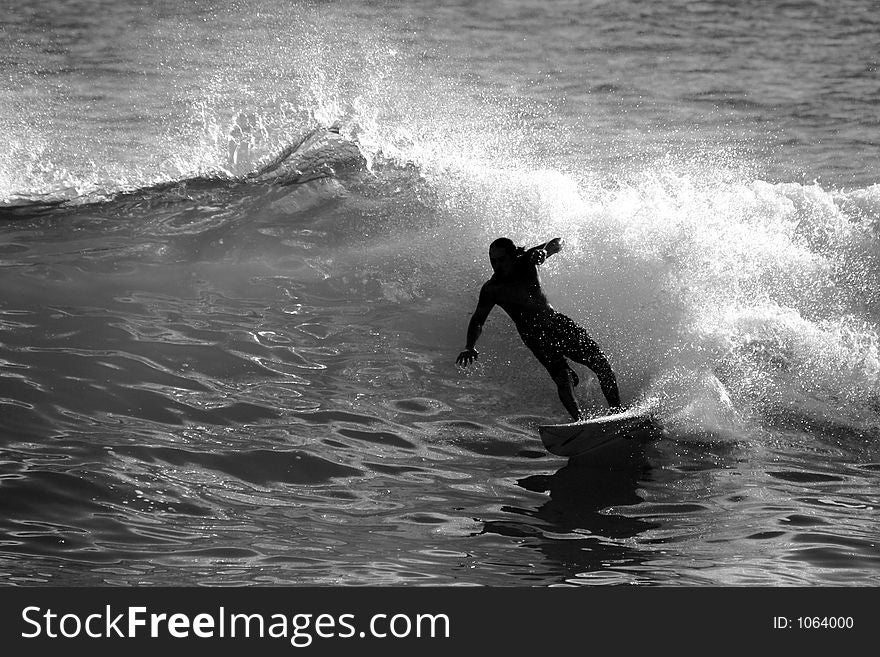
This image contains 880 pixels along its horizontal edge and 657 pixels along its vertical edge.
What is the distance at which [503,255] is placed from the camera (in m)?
8.45

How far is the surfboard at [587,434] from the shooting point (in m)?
7.94

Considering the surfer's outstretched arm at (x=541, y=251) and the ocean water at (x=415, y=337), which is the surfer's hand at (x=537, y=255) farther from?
the ocean water at (x=415, y=337)

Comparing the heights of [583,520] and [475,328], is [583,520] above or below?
below

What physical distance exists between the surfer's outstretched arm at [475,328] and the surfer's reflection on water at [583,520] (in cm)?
113

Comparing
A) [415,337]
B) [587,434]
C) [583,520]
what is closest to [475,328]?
[587,434]

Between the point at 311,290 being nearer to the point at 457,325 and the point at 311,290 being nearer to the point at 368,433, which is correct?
the point at 457,325

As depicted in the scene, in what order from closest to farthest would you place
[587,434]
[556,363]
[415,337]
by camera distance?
[587,434]
[556,363]
[415,337]

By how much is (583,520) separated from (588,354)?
6.85ft

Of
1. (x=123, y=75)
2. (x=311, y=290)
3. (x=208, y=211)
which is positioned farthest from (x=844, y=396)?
(x=123, y=75)

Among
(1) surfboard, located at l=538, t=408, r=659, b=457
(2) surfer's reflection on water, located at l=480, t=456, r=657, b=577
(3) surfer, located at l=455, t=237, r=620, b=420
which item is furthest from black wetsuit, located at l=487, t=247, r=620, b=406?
(2) surfer's reflection on water, located at l=480, t=456, r=657, b=577

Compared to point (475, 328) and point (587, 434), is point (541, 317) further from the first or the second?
point (587, 434)

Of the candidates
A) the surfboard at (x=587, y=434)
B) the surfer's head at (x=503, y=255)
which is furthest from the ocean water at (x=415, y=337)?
the surfer's head at (x=503, y=255)

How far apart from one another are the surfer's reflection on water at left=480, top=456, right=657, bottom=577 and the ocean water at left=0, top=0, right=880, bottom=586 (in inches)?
1.2

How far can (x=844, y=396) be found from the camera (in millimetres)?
9812
